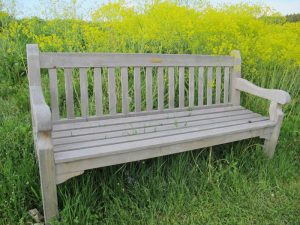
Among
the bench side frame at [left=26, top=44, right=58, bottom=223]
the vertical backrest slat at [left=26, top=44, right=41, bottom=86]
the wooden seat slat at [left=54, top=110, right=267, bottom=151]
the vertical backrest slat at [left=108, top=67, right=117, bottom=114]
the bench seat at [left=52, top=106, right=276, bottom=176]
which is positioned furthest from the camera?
the vertical backrest slat at [left=108, top=67, right=117, bottom=114]

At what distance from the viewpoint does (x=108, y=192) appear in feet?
7.84

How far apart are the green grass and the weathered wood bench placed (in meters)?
0.23

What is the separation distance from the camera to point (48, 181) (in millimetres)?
1895

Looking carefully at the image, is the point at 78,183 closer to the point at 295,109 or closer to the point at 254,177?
the point at 254,177

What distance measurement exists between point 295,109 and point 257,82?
0.60 metres

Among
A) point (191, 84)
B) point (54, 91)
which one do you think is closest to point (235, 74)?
point (191, 84)

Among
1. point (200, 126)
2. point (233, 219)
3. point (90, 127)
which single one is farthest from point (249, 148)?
point (90, 127)

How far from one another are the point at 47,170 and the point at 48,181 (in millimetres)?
84

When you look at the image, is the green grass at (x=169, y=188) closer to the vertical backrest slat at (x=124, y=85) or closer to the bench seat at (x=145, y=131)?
the bench seat at (x=145, y=131)

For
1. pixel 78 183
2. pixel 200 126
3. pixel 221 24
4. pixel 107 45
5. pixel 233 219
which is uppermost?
pixel 221 24

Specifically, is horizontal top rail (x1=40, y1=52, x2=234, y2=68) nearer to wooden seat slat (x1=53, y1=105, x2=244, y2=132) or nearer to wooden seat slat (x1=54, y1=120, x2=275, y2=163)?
wooden seat slat (x1=53, y1=105, x2=244, y2=132)

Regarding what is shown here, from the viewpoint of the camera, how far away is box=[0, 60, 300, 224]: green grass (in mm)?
2197

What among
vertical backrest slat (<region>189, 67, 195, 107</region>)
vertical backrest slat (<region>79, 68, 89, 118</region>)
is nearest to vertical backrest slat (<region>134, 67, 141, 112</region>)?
vertical backrest slat (<region>79, 68, 89, 118</region>)

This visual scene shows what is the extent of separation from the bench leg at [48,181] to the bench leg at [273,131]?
2.02m
